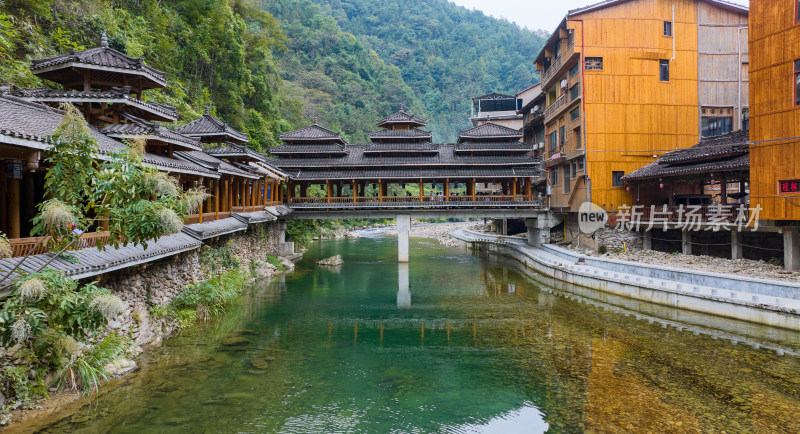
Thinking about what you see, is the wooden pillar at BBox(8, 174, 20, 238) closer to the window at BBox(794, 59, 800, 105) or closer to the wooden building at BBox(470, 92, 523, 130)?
the window at BBox(794, 59, 800, 105)

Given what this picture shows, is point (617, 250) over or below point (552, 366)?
over

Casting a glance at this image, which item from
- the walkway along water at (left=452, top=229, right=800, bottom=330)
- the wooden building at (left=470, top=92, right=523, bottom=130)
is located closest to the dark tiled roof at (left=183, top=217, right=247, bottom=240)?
the walkway along water at (left=452, top=229, right=800, bottom=330)

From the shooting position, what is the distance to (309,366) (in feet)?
36.3

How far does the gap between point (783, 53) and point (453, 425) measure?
1699cm

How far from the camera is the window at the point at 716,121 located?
998 inches

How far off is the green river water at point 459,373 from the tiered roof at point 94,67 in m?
7.92

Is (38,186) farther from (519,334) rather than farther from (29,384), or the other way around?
(519,334)

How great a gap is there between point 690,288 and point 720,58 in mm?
17005

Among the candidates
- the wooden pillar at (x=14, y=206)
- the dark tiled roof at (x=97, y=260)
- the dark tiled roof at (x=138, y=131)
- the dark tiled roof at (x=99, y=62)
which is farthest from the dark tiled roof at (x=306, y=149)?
the wooden pillar at (x=14, y=206)

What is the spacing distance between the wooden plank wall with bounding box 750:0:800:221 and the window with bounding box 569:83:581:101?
30.8 feet

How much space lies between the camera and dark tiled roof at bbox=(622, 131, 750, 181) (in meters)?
18.3

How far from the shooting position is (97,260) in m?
8.88

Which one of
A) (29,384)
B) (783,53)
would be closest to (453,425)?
(29,384)

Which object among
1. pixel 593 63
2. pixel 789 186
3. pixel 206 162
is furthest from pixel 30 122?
pixel 593 63
